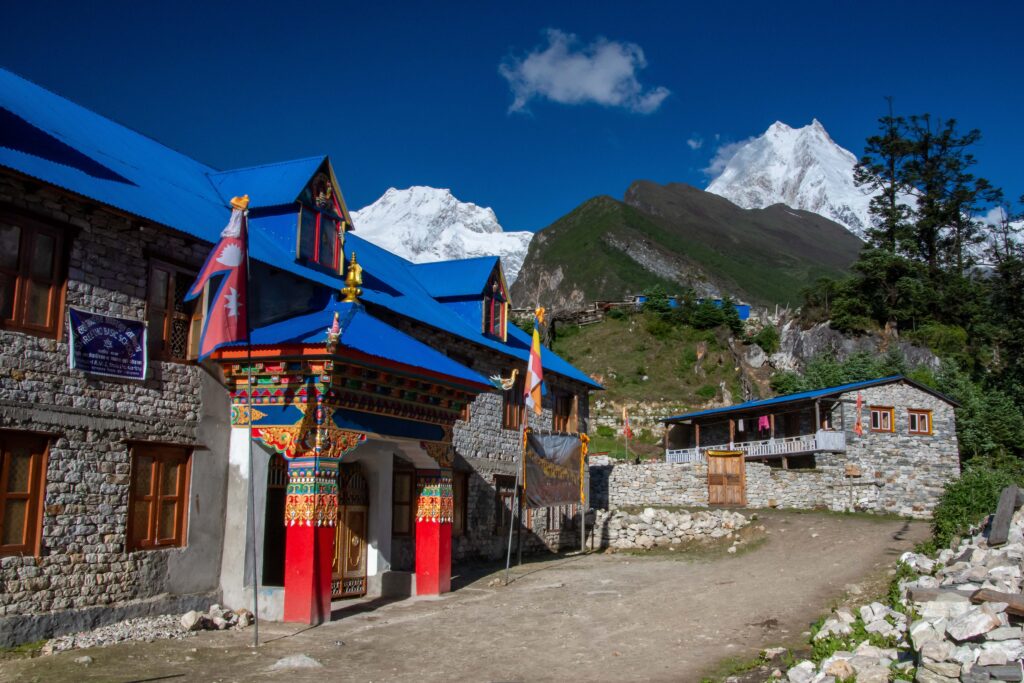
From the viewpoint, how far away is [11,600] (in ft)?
36.9

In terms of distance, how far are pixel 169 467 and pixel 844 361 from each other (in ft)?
148

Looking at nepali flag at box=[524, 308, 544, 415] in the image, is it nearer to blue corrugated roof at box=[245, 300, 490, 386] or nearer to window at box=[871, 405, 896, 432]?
blue corrugated roof at box=[245, 300, 490, 386]

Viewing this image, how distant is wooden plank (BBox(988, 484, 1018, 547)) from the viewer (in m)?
12.8

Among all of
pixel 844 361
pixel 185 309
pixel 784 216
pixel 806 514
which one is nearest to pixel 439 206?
pixel 784 216

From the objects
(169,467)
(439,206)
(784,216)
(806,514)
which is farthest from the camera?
(439,206)

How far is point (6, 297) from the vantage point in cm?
1172

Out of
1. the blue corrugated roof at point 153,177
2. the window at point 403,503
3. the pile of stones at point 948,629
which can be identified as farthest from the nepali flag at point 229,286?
the pile of stones at point 948,629

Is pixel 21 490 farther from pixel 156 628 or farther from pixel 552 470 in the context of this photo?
pixel 552 470

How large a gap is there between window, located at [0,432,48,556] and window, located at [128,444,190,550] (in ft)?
5.17

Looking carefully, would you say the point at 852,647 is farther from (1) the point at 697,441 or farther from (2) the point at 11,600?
(1) the point at 697,441

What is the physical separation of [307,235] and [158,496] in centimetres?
648

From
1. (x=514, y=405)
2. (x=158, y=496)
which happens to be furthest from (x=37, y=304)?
(x=514, y=405)

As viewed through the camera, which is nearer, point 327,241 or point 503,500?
point 327,241

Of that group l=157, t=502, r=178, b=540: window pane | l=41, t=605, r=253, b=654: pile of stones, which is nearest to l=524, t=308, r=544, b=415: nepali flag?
l=41, t=605, r=253, b=654: pile of stones
